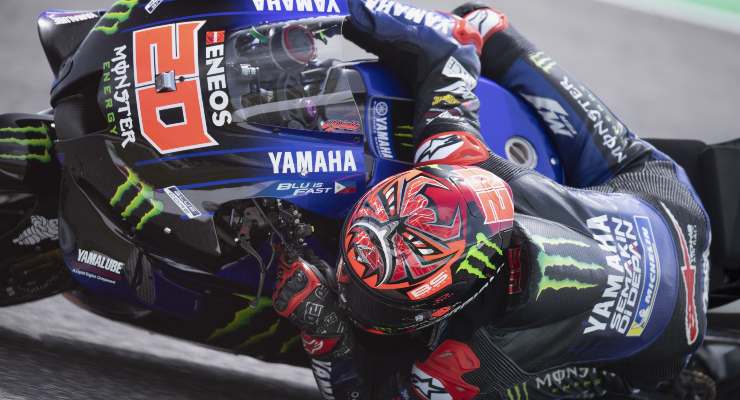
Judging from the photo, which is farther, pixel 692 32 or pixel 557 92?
pixel 692 32

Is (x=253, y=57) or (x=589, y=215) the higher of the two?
(x=253, y=57)

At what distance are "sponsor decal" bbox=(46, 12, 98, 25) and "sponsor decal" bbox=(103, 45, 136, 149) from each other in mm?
409

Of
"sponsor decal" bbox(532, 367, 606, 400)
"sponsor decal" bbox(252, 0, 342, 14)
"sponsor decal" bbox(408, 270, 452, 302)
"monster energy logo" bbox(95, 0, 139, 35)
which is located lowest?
"sponsor decal" bbox(532, 367, 606, 400)

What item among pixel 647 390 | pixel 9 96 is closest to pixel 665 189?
pixel 647 390

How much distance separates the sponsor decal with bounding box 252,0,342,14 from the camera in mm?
2932

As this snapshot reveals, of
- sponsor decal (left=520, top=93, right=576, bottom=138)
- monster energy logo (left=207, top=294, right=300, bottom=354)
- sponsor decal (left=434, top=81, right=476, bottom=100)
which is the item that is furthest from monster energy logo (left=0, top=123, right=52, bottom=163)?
sponsor decal (left=520, top=93, right=576, bottom=138)

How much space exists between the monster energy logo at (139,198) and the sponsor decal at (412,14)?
963mm

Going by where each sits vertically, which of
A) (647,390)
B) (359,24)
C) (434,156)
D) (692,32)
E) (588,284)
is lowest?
(647,390)

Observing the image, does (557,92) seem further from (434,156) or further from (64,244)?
(64,244)

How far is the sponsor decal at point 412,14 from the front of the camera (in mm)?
3064

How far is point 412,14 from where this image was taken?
3096 mm

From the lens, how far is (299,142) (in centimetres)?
276

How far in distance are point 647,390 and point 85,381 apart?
6.85ft

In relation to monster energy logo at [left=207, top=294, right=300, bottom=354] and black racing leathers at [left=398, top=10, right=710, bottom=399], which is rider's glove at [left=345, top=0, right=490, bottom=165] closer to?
black racing leathers at [left=398, top=10, right=710, bottom=399]
